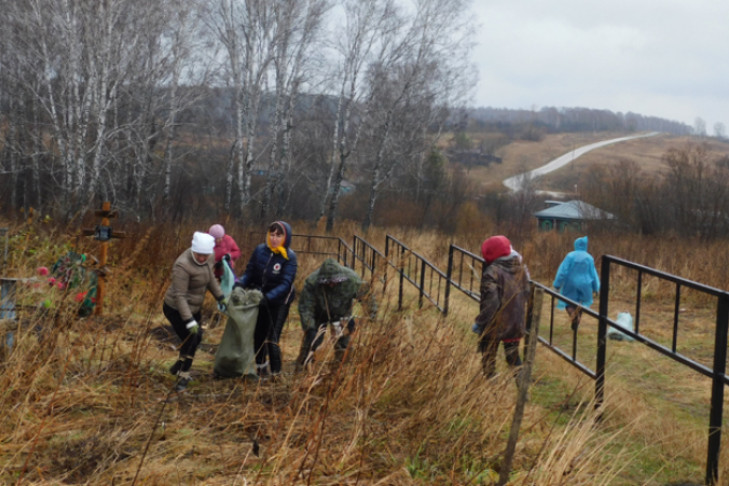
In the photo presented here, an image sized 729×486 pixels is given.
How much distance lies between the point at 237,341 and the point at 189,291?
21.7 inches

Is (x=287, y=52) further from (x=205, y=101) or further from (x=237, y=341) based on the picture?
(x=237, y=341)

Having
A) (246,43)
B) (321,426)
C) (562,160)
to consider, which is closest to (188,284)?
(321,426)

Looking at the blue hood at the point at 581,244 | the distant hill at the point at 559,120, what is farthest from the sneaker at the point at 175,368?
the distant hill at the point at 559,120

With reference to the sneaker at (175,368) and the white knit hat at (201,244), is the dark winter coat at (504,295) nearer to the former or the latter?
the white knit hat at (201,244)

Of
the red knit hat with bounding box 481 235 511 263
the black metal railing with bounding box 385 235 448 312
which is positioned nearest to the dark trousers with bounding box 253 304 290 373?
the black metal railing with bounding box 385 235 448 312

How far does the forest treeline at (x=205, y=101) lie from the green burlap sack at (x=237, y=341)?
6513 millimetres

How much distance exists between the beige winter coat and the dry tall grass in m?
0.55

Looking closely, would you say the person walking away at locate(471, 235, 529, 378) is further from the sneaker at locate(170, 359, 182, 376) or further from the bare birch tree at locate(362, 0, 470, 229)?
the bare birch tree at locate(362, 0, 470, 229)

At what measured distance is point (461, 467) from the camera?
11.5 ft

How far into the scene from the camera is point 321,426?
3221 mm

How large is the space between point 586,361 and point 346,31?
16175 mm

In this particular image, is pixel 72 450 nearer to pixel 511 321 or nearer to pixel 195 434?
pixel 195 434

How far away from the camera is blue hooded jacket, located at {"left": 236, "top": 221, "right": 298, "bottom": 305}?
5.52m

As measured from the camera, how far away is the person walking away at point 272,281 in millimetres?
5504
